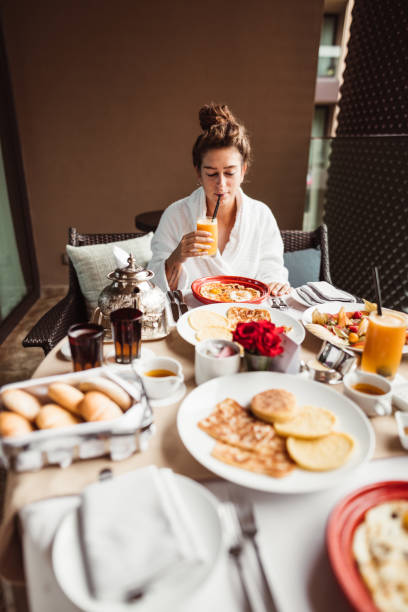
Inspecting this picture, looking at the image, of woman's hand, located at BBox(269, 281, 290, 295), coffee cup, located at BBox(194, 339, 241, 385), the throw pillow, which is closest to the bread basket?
coffee cup, located at BBox(194, 339, 241, 385)

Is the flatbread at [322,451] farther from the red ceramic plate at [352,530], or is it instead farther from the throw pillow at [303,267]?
the throw pillow at [303,267]

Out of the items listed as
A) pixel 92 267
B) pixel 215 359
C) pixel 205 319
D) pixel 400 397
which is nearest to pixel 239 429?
pixel 215 359

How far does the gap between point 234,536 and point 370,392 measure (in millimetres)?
546

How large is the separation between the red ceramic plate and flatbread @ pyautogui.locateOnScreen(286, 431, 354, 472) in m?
0.08

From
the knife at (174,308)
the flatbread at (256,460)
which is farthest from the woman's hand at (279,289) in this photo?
the flatbread at (256,460)

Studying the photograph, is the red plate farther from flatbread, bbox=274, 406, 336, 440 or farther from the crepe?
the crepe

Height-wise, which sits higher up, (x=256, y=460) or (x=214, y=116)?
(x=214, y=116)

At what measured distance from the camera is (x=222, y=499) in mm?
708

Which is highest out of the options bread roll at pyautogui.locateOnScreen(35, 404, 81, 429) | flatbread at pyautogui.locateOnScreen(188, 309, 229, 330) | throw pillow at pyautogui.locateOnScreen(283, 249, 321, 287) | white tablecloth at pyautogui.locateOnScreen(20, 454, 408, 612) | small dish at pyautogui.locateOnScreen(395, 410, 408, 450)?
bread roll at pyautogui.locateOnScreen(35, 404, 81, 429)

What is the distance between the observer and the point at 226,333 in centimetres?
127

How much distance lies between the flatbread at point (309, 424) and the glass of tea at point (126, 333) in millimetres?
473

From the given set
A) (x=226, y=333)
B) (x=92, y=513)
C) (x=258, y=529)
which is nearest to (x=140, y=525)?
(x=92, y=513)

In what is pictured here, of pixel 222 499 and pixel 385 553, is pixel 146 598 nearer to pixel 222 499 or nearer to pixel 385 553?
pixel 222 499

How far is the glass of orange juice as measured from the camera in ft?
3.35
